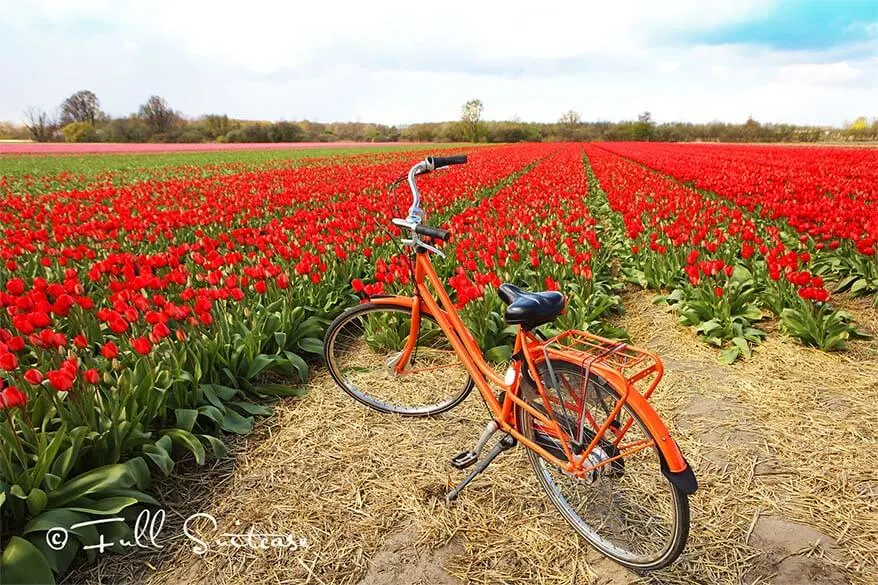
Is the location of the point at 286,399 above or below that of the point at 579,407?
below

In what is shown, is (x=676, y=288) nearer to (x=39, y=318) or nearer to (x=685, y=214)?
(x=685, y=214)

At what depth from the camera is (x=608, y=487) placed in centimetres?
262

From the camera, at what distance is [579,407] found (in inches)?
85.9

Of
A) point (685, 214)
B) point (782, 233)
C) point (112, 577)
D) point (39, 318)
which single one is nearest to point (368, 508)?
point (112, 577)

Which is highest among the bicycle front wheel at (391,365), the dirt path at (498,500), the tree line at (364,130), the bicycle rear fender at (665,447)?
the tree line at (364,130)

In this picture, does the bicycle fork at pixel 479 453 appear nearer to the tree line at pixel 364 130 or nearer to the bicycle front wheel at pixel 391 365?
the bicycle front wheel at pixel 391 365

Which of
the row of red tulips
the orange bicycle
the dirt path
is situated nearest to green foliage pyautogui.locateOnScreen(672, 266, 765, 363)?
the dirt path

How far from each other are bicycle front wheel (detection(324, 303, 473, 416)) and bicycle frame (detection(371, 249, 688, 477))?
0.90 feet

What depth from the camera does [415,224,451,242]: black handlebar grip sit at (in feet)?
7.72

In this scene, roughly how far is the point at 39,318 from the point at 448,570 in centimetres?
266

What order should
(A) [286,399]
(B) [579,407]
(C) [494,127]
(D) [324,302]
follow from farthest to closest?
(C) [494,127] < (D) [324,302] < (A) [286,399] < (B) [579,407]

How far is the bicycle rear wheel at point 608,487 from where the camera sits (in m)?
2.06

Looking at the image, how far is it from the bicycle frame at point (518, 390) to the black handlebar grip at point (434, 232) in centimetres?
28

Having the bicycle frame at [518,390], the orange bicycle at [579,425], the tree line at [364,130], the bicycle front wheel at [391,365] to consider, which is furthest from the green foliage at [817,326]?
the tree line at [364,130]
